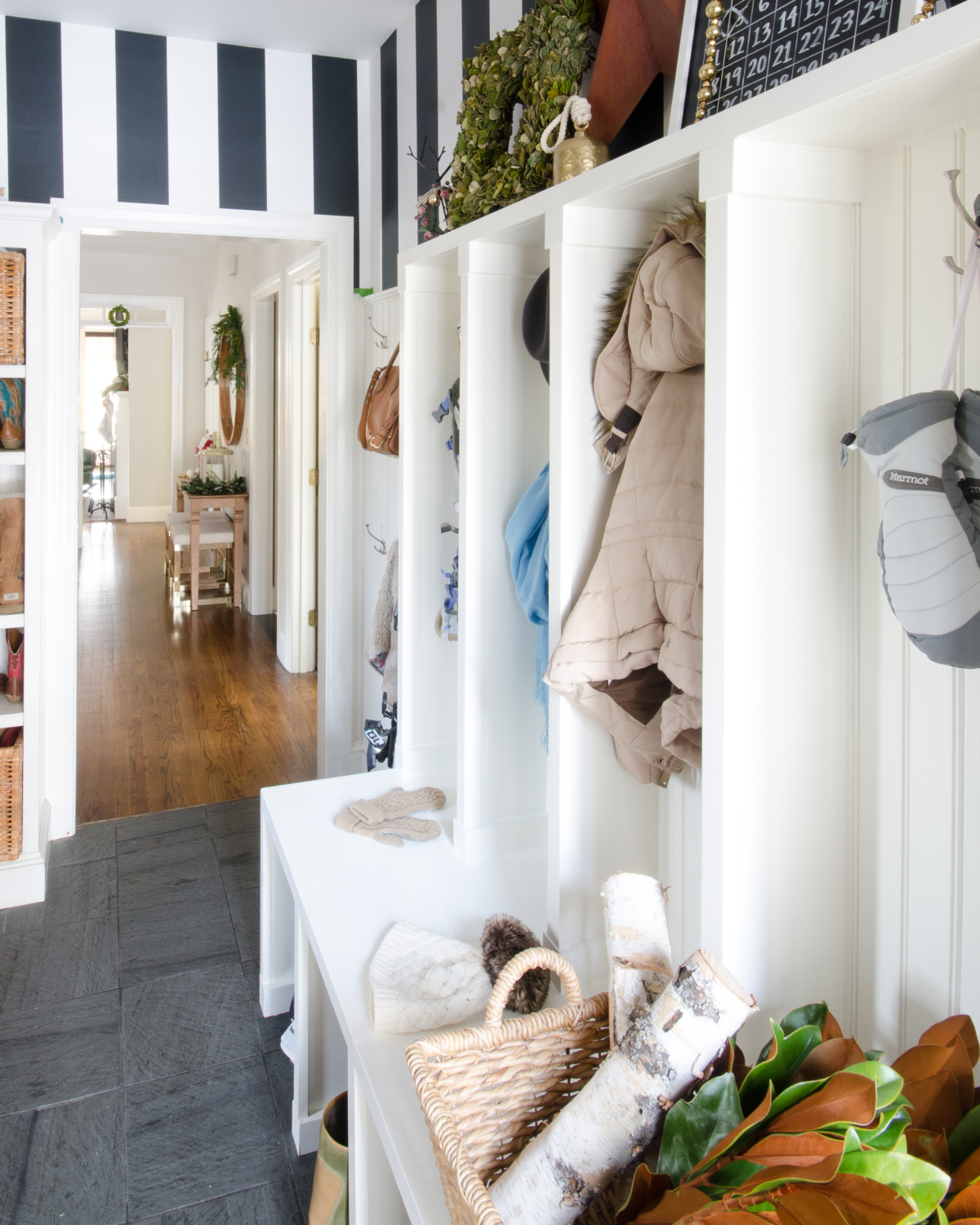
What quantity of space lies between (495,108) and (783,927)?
5.16ft

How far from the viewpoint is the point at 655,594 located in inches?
53.2

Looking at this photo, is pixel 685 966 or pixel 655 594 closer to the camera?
pixel 685 966

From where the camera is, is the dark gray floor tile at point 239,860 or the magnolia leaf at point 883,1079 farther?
the dark gray floor tile at point 239,860

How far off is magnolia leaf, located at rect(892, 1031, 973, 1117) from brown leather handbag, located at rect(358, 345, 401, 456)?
7.28 ft

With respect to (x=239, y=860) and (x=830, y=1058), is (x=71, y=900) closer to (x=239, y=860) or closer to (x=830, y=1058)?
(x=239, y=860)

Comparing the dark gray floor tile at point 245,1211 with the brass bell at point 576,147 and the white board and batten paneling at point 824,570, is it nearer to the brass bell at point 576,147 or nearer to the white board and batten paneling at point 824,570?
the white board and batten paneling at point 824,570

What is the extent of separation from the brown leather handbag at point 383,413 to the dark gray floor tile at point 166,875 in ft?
4.63

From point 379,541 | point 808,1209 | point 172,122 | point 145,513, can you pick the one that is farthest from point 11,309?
point 145,513

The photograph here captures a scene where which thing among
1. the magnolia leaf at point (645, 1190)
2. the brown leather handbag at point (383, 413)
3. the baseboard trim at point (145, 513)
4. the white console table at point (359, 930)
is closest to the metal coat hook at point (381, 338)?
the brown leather handbag at point (383, 413)

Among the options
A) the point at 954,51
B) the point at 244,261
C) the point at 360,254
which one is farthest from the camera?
the point at 244,261

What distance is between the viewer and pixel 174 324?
869cm

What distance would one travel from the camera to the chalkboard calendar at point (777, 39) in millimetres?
1066

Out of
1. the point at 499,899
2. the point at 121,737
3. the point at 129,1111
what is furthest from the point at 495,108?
the point at 121,737

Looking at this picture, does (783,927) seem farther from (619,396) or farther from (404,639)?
(404,639)
